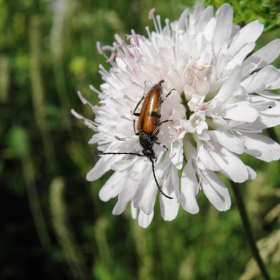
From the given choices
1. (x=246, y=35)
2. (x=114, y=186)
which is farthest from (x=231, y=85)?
(x=114, y=186)

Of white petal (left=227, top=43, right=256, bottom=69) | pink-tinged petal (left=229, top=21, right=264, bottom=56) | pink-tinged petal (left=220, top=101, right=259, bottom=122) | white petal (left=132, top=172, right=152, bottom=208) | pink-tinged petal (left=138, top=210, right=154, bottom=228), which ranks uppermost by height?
pink-tinged petal (left=229, top=21, right=264, bottom=56)

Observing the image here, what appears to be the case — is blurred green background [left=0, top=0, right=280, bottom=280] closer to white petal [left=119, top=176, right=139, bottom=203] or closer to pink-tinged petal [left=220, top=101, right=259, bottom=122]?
pink-tinged petal [left=220, top=101, right=259, bottom=122]

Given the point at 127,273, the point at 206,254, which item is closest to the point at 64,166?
the point at 127,273


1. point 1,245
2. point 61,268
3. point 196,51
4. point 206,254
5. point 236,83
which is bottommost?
point 206,254

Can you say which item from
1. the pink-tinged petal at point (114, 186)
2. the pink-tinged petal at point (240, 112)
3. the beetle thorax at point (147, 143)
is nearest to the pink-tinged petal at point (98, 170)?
the pink-tinged petal at point (114, 186)

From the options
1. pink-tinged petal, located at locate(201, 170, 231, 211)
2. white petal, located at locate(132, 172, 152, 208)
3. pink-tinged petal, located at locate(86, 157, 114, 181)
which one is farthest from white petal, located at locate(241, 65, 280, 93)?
pink-tinged petal, located at locate(86, 157, 114, 181)

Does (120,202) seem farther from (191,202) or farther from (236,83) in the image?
(236,83)
